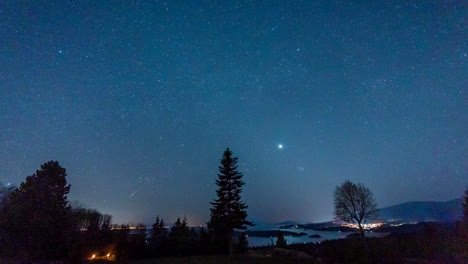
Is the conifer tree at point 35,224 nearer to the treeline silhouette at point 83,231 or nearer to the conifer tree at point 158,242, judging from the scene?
the treeline silhouette at point 83,231

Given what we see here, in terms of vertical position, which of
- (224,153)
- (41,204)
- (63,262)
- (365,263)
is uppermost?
(224,153)

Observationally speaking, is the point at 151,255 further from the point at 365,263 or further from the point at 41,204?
the point at 365,263

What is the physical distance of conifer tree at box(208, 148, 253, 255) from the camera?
2931 centimetres

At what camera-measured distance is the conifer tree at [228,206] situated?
29.3 metres

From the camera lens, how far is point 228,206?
98.1ft

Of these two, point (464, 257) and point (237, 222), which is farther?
point (237, 222)

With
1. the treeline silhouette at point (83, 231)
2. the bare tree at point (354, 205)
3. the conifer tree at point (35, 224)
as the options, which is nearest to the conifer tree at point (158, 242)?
the treeline silhouette at point (83, 231)

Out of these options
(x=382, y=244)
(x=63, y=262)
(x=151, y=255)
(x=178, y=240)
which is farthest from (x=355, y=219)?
(x=63, y=262)

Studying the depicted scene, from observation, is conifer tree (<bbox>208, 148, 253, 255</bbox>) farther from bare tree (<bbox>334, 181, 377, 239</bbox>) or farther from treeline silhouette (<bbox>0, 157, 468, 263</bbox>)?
bare tree (<bbox>334, 181, 377, 239</bbox>)

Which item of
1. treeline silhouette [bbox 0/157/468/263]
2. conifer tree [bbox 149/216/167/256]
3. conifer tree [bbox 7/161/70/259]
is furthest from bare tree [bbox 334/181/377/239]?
conifer tree [bbox 7/161/70/259]

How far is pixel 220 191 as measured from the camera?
1198 inches

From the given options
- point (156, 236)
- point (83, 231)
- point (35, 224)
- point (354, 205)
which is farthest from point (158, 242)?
point (354, 205)

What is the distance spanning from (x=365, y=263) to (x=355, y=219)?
26.0 m

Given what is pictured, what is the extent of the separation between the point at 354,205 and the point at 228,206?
940 inches
